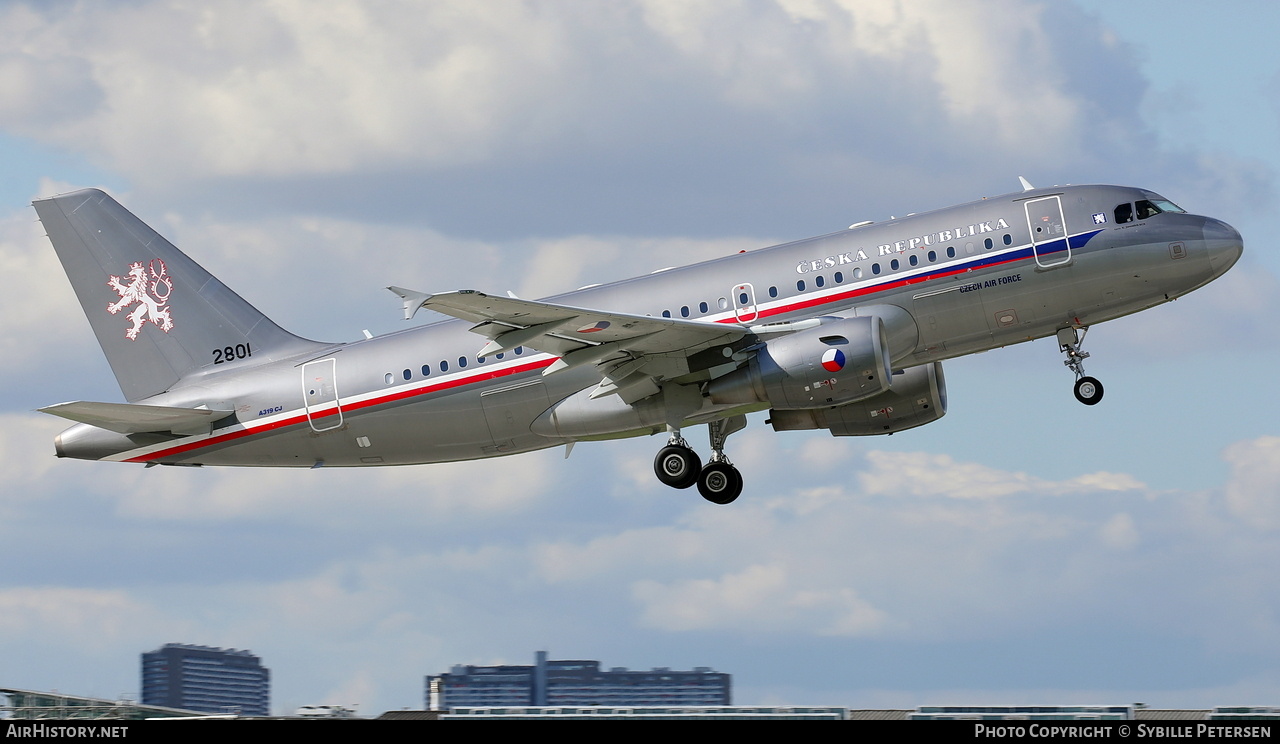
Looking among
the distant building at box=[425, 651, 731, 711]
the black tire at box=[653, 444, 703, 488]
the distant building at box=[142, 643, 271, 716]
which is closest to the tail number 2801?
the black tire at box=[653, 444, 703, 488]

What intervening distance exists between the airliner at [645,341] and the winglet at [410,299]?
0.06 metres

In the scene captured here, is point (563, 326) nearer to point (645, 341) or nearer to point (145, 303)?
point (645, 341)

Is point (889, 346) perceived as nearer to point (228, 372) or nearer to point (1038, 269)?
point (1038, 269)

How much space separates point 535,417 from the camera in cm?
4159

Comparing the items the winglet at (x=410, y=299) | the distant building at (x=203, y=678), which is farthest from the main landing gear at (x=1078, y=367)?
the distant building at (x=203, y=678)

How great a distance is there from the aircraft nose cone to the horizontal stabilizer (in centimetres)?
2562

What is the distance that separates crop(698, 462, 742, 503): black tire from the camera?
140 feet

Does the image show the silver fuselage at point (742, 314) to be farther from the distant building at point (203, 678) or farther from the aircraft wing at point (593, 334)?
the distant building at point (203, 678)

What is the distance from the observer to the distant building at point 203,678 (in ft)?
388

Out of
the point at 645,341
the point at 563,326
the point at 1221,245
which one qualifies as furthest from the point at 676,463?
the point at 1221,245

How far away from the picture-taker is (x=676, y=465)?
42.5m

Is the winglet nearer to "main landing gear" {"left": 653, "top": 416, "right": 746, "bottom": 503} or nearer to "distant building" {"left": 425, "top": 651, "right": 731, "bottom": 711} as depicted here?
"main landing gear" {"left": 653, "top": 416, "right": 746, "bottom": 503}
